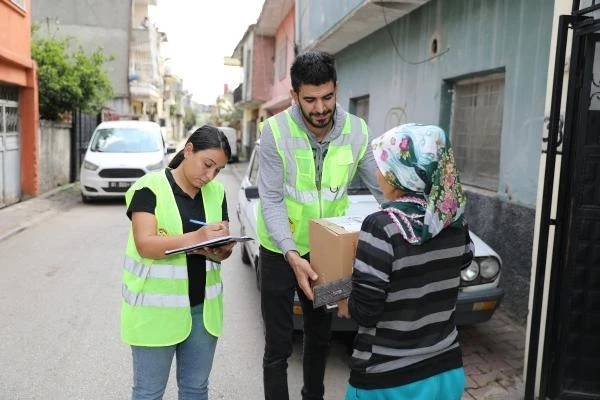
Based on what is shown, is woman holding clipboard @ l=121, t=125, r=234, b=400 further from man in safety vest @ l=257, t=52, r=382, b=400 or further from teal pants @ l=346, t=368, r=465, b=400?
teal pants @ l=346, t=368, r=465, b=400

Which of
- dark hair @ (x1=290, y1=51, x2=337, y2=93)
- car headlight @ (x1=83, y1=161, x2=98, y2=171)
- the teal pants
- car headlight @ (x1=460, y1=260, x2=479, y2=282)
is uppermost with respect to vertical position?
dark hair @ (x1=290, y1=51, x2=337, y2=93)

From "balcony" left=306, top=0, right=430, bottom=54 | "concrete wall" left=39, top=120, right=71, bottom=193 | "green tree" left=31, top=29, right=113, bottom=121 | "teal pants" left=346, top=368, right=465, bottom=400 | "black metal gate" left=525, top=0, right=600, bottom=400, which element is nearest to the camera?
"teal pants" left=346, top=368, right=465, bottom=400

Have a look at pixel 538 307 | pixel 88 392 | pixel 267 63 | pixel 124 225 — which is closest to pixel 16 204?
pixel 124 225

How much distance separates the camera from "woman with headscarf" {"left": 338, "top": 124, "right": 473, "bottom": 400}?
1.77 m

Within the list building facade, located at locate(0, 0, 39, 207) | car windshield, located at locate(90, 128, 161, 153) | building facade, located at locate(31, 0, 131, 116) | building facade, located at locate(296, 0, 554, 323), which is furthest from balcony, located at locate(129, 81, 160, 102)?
building facade, located at locate(296, 0, 554, 323)

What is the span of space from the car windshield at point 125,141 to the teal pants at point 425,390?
11580 mm

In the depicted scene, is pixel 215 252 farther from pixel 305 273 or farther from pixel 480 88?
pixel 480 88

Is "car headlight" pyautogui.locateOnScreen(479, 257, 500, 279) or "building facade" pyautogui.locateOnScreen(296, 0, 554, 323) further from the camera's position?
"building facade" pyautogui.locateOnScreen(296, 0, 554, 323)

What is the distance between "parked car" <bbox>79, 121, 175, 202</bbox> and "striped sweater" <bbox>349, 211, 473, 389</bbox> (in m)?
10.9

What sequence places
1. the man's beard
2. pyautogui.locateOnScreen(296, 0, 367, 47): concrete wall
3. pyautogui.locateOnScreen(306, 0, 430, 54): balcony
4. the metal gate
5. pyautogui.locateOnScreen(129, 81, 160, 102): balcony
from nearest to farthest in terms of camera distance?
the man's beard
pyautogui.locateOnScreen(306, 0, 430, 54): balcony
pyautogui.locateOnScreen(296, 0, 367, 47): concrete wall
the metal gate
pyautogui.locateOnScreen(129, 81, 160, 102): balcony

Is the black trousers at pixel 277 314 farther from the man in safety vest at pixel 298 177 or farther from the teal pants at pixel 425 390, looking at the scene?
the teal pants at pixel 425 390

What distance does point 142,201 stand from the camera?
226cm

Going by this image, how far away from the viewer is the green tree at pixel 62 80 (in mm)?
13289

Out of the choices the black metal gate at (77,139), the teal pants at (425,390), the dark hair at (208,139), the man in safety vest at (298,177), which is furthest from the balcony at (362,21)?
the black metal gate at (77,139)
